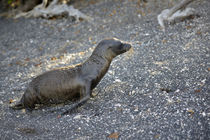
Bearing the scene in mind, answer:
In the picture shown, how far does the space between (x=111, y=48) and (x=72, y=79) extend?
95 cm

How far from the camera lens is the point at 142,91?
213 inches

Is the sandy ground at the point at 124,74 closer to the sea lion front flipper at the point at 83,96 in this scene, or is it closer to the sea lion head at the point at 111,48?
the sea lion front flipper at the point at 83,96

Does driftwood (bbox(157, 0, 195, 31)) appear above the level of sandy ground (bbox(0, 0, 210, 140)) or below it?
above

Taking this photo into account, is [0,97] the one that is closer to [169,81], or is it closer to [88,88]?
[88,88]

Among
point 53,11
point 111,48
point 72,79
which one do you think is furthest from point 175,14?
point 53,11

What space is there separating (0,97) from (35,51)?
3.43 metres

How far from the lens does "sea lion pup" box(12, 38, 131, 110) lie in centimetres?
516

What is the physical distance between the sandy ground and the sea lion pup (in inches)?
10.2

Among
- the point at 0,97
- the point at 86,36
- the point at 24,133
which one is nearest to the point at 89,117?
the point at 24,133

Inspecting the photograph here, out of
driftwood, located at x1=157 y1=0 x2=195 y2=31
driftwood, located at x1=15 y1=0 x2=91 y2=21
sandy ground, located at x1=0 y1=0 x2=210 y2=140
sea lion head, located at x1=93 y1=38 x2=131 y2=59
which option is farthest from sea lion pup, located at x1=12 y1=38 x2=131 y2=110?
driftwood, located at x1=15 y1=0 x2=91 y2=21

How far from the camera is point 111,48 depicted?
17.1 ft

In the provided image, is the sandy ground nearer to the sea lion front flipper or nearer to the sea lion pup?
the sea lion front flipper

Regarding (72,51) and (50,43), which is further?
(50,43)

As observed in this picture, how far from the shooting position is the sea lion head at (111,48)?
520cm
